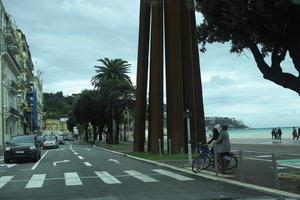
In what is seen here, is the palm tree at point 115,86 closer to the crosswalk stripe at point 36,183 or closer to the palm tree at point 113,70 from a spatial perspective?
the palm tree at point 113,70

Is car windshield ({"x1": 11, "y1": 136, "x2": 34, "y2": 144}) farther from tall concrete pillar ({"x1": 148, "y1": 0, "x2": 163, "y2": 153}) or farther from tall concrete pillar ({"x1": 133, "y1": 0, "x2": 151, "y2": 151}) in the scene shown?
tall concrete pillar ({"x1": 133, "y1": 0, "x2": 151, "y2": 151})

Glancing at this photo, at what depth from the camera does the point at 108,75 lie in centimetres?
6944

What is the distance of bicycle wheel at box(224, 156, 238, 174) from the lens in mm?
15070

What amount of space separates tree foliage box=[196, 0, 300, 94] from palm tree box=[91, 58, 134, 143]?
160 feet

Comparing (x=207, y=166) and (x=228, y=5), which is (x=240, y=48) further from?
(x=207, y=166)

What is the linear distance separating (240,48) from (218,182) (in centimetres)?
418

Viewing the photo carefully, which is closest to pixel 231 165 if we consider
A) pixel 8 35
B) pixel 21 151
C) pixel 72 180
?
pixel 72 180

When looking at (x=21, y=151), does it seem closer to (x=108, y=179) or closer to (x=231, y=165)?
(x=108, y=179)

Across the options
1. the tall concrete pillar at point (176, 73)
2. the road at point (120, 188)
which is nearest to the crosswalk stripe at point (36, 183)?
the road at point (120, 188)

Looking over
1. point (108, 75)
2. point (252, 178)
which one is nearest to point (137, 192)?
point (252, 178)

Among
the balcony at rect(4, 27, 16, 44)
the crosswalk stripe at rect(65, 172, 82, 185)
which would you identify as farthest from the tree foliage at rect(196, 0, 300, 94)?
the balcony at rect(4, 27, 16, 44)

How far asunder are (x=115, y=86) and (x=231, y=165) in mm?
47988

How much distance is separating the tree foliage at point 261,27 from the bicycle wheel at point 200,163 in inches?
208

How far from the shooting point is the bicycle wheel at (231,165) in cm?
1507
